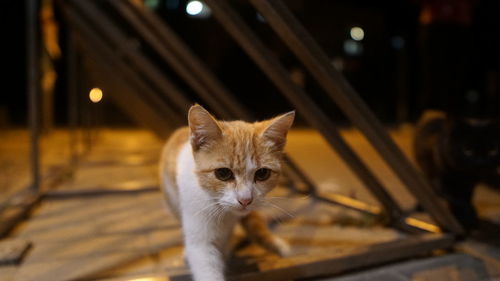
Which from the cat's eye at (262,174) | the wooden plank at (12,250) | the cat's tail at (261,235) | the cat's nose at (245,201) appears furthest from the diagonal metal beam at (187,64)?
the wooden plank at (12,250)

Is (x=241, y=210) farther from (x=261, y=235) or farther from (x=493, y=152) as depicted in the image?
(x=493, y=152)

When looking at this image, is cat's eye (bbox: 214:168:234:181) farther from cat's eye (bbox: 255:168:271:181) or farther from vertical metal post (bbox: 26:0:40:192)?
vertical metal post (bbox: 26:0:40:192)

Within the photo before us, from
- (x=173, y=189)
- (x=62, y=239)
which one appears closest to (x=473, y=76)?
(x=173, y=189)

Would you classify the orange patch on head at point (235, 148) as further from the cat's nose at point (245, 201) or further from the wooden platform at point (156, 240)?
the wooden platform at point (156, 240)

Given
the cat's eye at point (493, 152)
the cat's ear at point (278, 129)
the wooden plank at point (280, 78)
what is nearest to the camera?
the cat's ear at point (278, 129)

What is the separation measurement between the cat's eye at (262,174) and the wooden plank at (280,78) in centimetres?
45

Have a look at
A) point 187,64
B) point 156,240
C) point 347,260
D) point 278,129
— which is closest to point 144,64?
point 187,64

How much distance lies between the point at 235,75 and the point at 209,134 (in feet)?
16.6

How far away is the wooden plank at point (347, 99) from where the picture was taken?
1.47 metres

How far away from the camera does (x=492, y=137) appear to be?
1.83 meters

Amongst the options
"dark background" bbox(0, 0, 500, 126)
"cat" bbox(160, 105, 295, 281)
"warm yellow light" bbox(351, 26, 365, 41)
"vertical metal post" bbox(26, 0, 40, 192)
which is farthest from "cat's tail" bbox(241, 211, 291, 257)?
"warm yellow light" bbox(351, 26, 365, 41)

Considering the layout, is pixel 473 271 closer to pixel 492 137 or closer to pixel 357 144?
pixel 492 137

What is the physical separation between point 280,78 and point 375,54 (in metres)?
4.33

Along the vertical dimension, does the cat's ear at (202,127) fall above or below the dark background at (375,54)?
below
